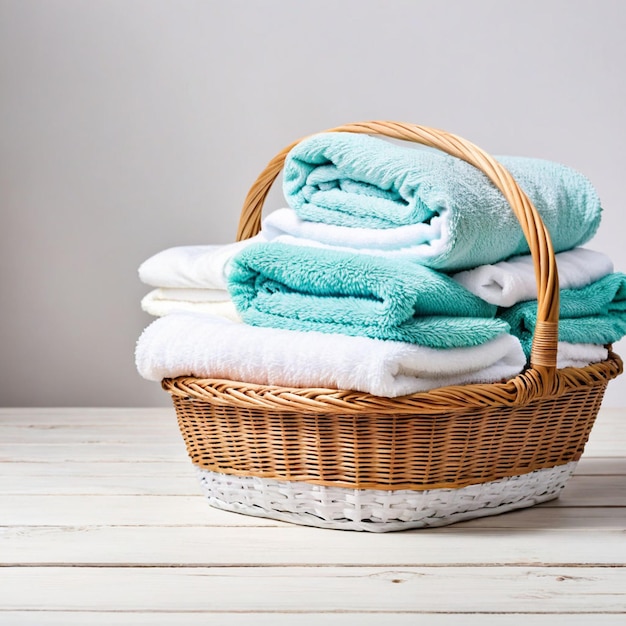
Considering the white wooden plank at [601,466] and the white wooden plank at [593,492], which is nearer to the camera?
the white wooden plank at [593,492]

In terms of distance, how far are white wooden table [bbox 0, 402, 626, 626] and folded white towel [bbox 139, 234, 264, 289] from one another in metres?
0.29

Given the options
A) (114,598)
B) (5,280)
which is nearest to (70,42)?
(5,280)

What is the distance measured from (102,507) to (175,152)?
0.94m

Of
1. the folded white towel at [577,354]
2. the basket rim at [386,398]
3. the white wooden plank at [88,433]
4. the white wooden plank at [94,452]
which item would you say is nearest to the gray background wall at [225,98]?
the white wooden plank at [88,433]

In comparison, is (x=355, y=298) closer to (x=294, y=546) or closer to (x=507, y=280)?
(x=507, y=280)

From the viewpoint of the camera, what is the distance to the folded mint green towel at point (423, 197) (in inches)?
40.0

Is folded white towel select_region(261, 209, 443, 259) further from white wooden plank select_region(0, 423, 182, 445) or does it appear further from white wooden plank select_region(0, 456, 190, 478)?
white wooden plank select_region(0, 423, 182, 445)

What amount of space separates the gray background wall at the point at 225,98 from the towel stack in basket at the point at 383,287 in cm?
73

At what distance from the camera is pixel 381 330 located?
0.97 metres

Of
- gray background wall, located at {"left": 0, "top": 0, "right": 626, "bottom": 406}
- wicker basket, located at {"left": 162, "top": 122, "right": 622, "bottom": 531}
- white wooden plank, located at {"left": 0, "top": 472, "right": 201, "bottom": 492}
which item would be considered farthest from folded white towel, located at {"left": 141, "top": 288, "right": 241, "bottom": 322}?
gray background wall, located at {"left": 0, "top": 0, "right": 626, "bottom": 406}

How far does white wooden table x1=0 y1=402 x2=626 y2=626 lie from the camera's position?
0.83 m

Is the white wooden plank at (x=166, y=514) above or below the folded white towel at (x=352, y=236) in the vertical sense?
below

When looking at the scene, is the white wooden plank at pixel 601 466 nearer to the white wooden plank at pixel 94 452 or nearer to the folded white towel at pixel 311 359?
the folded white towel at pixel 311 359

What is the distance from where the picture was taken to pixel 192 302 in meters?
1.25
